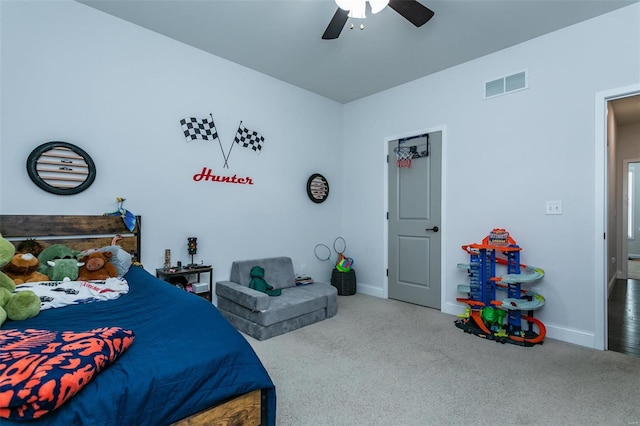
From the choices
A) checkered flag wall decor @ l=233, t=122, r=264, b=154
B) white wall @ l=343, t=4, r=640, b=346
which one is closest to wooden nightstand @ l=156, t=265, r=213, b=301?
checkered flag wall decor @ l=233, t=122, r=264, b=154

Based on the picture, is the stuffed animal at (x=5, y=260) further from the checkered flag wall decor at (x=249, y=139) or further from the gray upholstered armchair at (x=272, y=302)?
the checkered flag wall decor at (x=249, y=139)

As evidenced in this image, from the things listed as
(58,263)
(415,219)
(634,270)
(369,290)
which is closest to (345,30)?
(415,219)

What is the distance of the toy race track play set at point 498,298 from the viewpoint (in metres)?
2.78

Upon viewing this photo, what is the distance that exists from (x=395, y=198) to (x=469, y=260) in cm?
119

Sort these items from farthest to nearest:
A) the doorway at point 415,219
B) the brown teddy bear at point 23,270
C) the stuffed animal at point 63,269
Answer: the doorway at point 415,219 < the stuffed animal at point 63,269 < the brown teddy bear at point 23,270

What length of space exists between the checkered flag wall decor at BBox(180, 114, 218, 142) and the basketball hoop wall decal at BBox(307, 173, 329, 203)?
1420mm

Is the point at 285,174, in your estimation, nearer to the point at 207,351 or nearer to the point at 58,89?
the point at 58,89

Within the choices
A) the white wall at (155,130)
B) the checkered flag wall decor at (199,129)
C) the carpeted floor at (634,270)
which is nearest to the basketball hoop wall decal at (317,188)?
the white wall at (155,130)

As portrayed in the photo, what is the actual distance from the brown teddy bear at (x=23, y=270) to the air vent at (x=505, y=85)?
4.11 meters

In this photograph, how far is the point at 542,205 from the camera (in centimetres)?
299

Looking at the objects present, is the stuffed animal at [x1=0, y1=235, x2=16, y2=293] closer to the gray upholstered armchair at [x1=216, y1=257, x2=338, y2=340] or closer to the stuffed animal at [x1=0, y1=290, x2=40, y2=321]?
the stuffed animal at [x1=0, y1=290, x2=40, y2=321]

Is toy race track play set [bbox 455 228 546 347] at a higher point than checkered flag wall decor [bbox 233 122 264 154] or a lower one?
lower

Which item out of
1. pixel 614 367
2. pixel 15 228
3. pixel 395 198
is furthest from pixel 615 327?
pixel 15 228

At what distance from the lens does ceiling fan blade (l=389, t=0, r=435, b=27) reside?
2.10m
